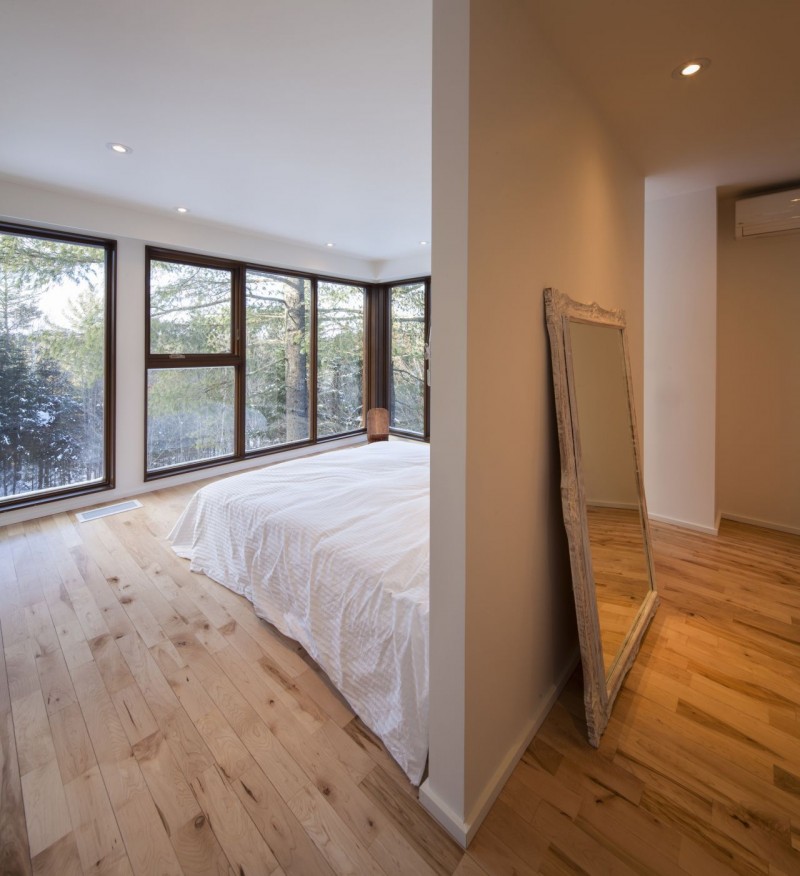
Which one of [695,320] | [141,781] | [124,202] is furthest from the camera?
[124,202]

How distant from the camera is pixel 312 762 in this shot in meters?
1.47

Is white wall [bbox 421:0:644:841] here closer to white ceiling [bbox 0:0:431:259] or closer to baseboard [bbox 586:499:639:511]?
baseboard [bbox 586:499:639:511]

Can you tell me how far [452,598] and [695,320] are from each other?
3.11 metres

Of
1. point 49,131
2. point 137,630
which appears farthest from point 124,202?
point 137,630

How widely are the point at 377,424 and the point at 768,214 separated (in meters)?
3.73

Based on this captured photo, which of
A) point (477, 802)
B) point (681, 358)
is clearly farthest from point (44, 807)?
point (681, 358)

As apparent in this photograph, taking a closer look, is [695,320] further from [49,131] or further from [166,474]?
[166,474]

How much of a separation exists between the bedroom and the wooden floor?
20cm

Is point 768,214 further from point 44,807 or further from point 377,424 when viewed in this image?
point 44,807

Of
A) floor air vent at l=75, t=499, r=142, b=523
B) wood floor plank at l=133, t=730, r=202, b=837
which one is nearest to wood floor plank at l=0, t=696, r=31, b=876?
wood floor plank at l=133, t=730, r=202, b=837

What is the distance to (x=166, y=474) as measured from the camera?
14.1ft

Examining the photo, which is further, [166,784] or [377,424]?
[377,424]

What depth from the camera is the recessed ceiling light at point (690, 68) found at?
1584mm

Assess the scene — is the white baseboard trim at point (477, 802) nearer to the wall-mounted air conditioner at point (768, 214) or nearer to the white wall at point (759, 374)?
the white wall at point (759, 374)
